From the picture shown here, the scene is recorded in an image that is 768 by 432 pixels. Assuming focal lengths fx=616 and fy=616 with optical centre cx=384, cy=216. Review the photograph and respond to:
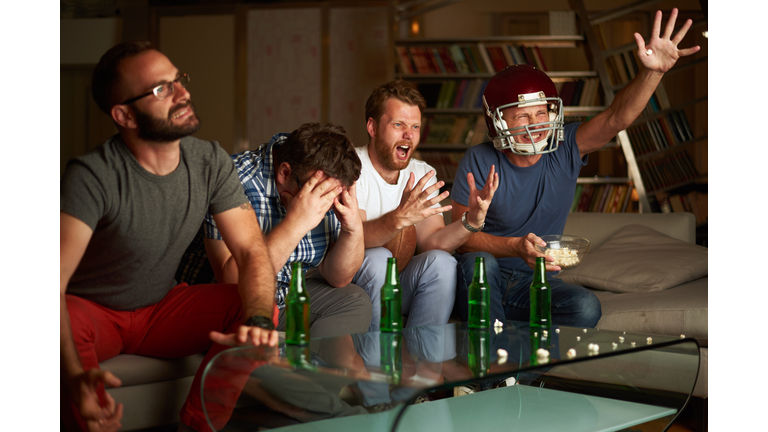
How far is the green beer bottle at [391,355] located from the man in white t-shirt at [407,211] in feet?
1.59

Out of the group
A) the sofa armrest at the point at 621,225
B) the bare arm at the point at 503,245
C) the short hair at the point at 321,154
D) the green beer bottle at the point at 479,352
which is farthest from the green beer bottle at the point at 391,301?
the sofa armrest at the point at 621,225

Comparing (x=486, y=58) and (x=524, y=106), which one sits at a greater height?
(x=486, y=58)

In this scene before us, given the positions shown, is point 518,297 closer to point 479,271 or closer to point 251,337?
point 479,271

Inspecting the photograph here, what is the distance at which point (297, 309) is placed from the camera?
134 cm

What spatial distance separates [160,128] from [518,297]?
1.29 meters

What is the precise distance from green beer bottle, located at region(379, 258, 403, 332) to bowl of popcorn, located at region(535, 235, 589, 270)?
25.3 inches

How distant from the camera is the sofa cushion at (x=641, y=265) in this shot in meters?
2.33

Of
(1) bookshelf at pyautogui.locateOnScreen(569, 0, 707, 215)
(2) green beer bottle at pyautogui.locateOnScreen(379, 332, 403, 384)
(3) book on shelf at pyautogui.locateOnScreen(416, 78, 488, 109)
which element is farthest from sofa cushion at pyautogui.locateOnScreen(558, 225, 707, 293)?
(3) book on shelf at pyautogui.locateOnScreen(416, 78, 488, 109)

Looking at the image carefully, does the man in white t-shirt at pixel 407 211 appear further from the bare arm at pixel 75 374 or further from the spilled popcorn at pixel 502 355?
the bare arm at pixel 75 374

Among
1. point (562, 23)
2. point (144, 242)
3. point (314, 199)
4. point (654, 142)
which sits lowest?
point (144, 242)

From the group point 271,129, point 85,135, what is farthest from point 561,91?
point 85,135

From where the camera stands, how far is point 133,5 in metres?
5.44

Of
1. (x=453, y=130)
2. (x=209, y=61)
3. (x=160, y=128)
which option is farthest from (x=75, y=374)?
(x=209, y=61)

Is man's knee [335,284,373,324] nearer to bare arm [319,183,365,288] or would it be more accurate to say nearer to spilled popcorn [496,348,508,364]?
bare arm [319,183,365,288]
